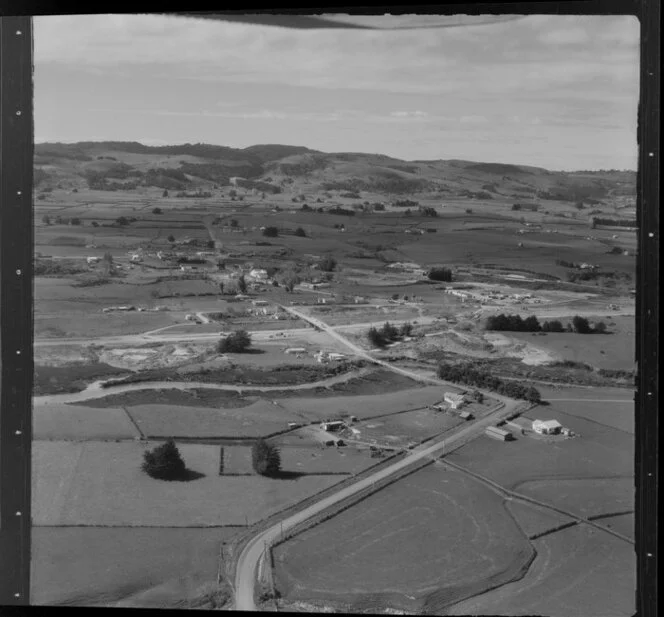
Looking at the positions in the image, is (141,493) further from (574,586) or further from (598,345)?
(598,345)

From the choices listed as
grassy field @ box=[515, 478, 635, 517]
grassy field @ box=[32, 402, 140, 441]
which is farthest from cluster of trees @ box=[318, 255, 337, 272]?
A: grassy field @ box=[515, 478, 635, 517]

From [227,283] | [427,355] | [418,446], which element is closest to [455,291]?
[427,355]

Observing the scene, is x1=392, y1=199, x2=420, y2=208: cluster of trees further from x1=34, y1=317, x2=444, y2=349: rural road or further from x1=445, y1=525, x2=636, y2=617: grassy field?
x1=445, y1=525, x2=636, y2=617: grassy field

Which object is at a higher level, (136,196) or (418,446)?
(136,196)

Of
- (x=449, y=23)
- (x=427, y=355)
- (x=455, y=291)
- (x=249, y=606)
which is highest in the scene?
(x=449, y=23)

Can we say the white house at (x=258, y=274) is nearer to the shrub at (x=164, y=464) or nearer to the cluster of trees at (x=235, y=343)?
the cluster of trees at (x=235, y=343)

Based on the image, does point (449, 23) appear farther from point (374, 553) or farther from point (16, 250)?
point (374, 553)

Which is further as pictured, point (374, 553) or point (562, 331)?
point (562, 331)
